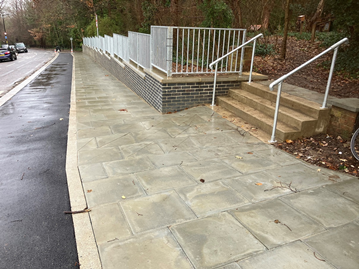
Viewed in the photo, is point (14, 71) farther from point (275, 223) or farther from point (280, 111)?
point (275, 223)

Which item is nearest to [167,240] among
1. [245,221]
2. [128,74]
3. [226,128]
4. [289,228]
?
[245,221]

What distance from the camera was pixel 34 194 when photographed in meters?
3.89

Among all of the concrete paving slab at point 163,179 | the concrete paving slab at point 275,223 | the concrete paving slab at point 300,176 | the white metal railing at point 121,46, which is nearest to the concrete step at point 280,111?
the concrete paving slab at point 300,176

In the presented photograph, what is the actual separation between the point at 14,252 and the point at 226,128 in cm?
464

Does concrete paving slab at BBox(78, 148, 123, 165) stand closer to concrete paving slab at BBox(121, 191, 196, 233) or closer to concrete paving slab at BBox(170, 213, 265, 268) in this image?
concrete paving slab at BBox(121, 191, 196, 233)

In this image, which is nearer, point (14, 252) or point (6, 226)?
point (14, 252)

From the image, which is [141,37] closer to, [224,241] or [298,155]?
[298,155]

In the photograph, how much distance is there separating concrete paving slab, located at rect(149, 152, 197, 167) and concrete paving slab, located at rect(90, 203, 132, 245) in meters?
1.34

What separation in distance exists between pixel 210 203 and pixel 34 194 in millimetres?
2348

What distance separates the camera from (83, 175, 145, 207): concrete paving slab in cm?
368

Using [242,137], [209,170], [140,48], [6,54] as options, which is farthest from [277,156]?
[6,54]

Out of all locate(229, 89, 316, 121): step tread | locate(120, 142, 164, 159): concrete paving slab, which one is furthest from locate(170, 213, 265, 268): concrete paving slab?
locate(229, 89, 316, 121): step tread

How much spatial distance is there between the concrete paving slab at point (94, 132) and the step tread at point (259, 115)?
3149 mm

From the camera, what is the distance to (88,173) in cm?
438
